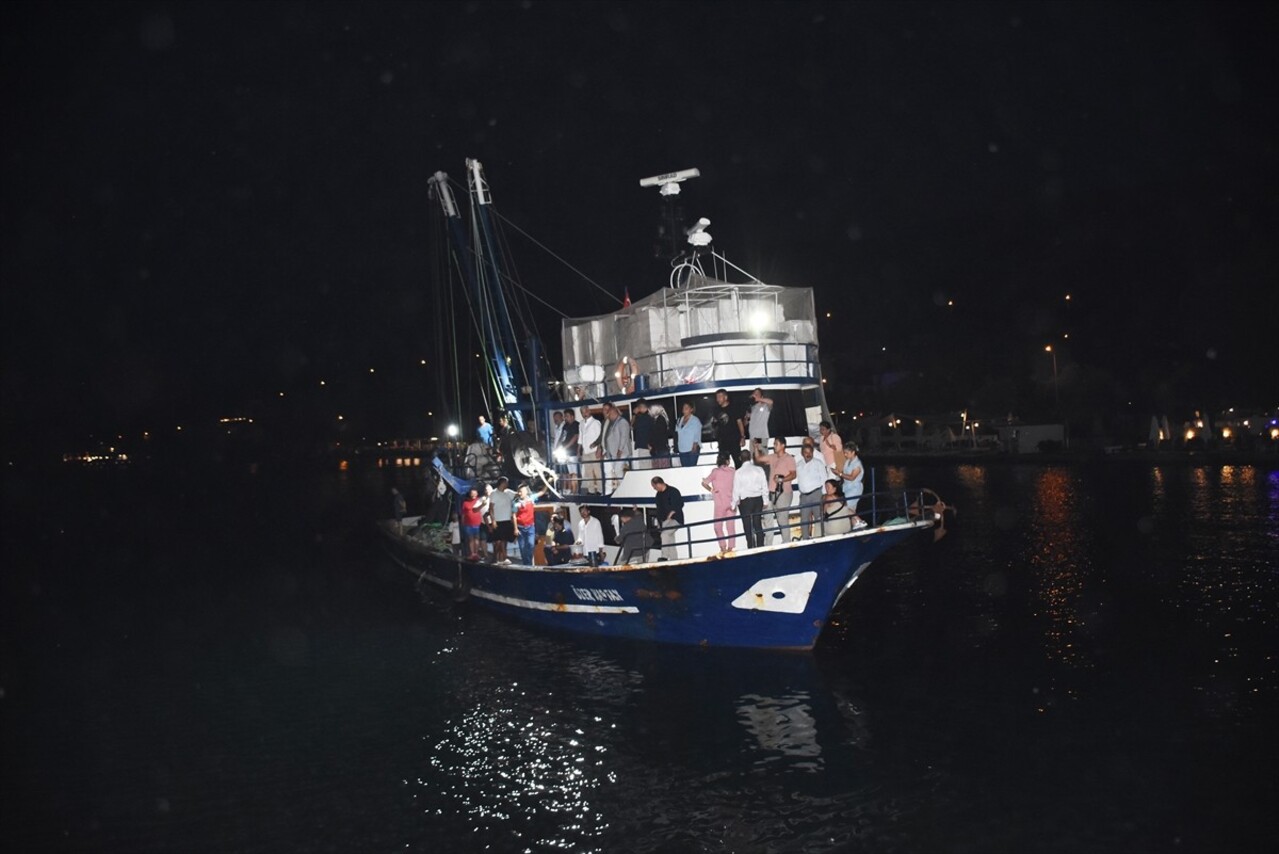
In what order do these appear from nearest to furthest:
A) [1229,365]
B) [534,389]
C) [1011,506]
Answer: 1. [534,389]
2. [1011,506]
3. [1229,365]

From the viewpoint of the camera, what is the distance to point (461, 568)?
24.4 meters

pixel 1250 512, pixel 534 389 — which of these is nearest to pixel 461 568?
pixel 534 389

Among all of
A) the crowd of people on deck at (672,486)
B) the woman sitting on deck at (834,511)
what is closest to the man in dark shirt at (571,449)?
the crowd of people on deck at (672,486)

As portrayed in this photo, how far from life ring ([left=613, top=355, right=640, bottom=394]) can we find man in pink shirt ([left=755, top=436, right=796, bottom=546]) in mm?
3796

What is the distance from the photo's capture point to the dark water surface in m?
11.5

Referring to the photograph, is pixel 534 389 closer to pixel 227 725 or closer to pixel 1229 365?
pixel 227 725

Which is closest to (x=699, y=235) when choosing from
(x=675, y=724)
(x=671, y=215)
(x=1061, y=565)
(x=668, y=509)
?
(x=671, y=215)

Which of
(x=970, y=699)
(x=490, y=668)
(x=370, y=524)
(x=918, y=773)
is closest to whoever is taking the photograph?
(x=918, y=773)

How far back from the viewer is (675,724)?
49.3 feet

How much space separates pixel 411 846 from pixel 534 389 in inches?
546

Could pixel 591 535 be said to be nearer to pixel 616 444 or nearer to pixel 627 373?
pixel 616 444

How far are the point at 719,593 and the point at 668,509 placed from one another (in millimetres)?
1840

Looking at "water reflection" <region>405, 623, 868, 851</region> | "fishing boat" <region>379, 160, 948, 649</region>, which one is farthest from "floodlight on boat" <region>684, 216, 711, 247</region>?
"water reflection" <region>405, 623, 868, 851</region>

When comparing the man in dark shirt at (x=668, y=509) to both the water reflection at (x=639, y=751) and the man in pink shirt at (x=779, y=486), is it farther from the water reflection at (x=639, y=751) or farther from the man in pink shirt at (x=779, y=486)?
the water reflection at (x=639, y=751)
